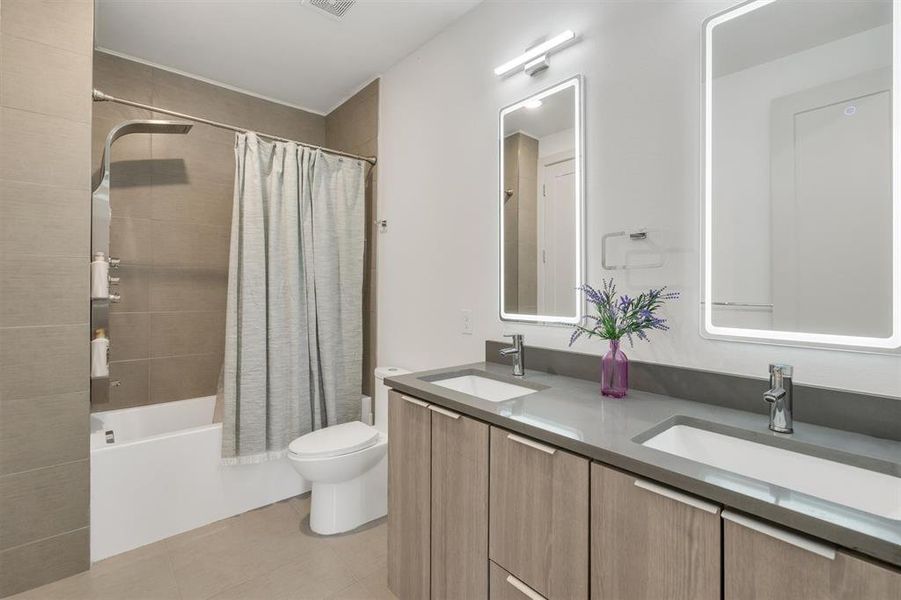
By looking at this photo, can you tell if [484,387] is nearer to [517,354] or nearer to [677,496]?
[517,354]

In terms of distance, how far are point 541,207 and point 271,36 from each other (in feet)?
5.90

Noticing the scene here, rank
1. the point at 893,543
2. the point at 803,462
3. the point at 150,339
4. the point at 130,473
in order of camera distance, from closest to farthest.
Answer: the point at 893,543 → the point at 803,462 → the point at 130,473 → the point at 150,339

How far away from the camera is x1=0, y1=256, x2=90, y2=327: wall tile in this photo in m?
1.66

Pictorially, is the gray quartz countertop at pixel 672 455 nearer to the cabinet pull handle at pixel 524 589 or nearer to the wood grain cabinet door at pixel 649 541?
the wood grain cabinet door at pixel 649 541

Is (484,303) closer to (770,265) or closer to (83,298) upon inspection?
(770,265)

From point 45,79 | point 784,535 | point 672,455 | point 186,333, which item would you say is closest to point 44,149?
point 45,79

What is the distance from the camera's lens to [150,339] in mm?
2604

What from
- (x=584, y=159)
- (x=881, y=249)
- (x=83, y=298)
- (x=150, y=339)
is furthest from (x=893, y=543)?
(x=150, y=339)

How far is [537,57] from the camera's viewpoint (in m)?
1.73

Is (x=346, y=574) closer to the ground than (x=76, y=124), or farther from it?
closer to the ground

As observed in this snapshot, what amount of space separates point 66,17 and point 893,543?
289cm

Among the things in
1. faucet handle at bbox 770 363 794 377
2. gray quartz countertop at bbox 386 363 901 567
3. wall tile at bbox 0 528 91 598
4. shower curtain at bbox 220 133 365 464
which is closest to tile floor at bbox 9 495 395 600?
wall tile at bbox 0 528 91 598

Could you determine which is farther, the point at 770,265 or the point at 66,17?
the point at 66,17

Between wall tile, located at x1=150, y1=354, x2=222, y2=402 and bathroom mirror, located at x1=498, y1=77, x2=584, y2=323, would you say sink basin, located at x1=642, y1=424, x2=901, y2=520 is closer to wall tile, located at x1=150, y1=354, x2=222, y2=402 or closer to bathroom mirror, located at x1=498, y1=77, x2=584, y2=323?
bathroom mirror, located at x1=498, y1=77, x2=584, y2=323
